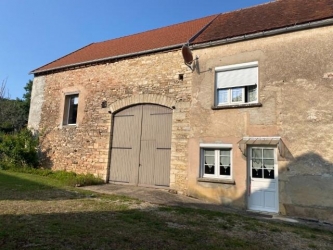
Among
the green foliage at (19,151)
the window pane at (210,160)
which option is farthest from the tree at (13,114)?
the window pane at (210,160)

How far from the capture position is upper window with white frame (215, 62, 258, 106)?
28.2 feet

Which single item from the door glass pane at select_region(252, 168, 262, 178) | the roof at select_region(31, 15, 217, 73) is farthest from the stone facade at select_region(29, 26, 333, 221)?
the roof at select_region(31, 15, 217, 73)

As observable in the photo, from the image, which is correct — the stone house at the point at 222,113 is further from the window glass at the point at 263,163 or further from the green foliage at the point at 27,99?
the green foliage at the point at 27,99

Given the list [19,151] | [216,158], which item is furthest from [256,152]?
[19,151]

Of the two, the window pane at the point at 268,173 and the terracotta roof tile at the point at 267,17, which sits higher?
the terracotta roof tile at the point at 267,17

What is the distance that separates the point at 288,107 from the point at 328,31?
240 cm

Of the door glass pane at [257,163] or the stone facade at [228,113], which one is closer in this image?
the stone facade at [228,113]

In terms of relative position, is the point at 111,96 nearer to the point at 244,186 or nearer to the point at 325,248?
the point at 244,186

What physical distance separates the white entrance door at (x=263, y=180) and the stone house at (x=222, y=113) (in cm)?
3

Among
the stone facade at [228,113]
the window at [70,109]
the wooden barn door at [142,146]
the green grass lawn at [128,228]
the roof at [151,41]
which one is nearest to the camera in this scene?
the green grass lawn at [128,228]

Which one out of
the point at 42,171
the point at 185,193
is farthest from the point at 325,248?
the point at 42,171

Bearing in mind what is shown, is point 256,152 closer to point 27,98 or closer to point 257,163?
point 257,163

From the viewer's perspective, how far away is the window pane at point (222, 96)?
9.05m

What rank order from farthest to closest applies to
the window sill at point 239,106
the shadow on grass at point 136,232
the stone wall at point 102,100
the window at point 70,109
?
the window at point 70,109 → the stone wall at point 102,100 → the window sill at point 239,106 → the shadow on grass at point 136,232
